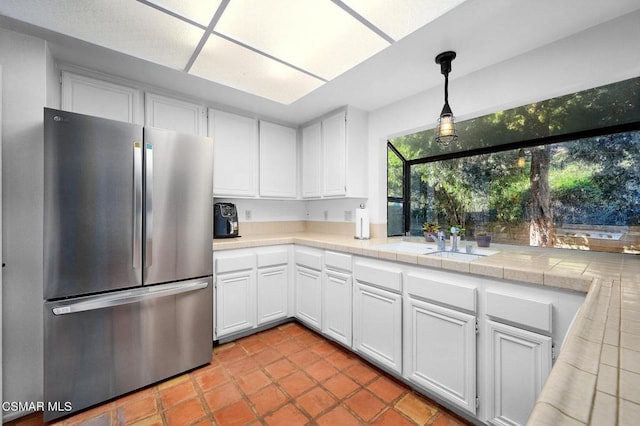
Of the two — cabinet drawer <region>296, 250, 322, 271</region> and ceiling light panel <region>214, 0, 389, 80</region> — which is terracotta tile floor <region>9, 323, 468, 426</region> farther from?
ceiling light panel <region>214, 0, 389, 80</region>

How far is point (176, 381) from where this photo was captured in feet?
6.37

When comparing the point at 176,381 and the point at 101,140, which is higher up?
the point at 101,140

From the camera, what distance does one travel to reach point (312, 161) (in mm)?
3195

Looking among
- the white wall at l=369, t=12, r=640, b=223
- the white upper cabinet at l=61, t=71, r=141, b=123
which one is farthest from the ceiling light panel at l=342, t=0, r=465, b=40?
the white upper cabinet at l=61, t=71, r=141, b=123

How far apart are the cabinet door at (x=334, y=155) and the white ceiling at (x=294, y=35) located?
57cm

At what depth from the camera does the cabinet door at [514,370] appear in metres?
1.29

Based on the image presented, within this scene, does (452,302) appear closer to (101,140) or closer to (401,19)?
(401,19)

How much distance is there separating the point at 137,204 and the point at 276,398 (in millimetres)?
1534

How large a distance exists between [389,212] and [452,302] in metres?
1.48

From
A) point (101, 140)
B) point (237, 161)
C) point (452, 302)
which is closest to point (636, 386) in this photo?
point (452, 302)

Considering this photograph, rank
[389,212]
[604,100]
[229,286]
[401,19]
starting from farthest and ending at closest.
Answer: [389,212], [229,286], [604,100], [401,19]

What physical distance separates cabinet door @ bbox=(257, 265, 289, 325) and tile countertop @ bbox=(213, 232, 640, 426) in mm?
1528

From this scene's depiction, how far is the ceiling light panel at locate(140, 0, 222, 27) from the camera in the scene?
4.58 feet

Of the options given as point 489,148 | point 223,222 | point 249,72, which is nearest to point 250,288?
point 223,222
